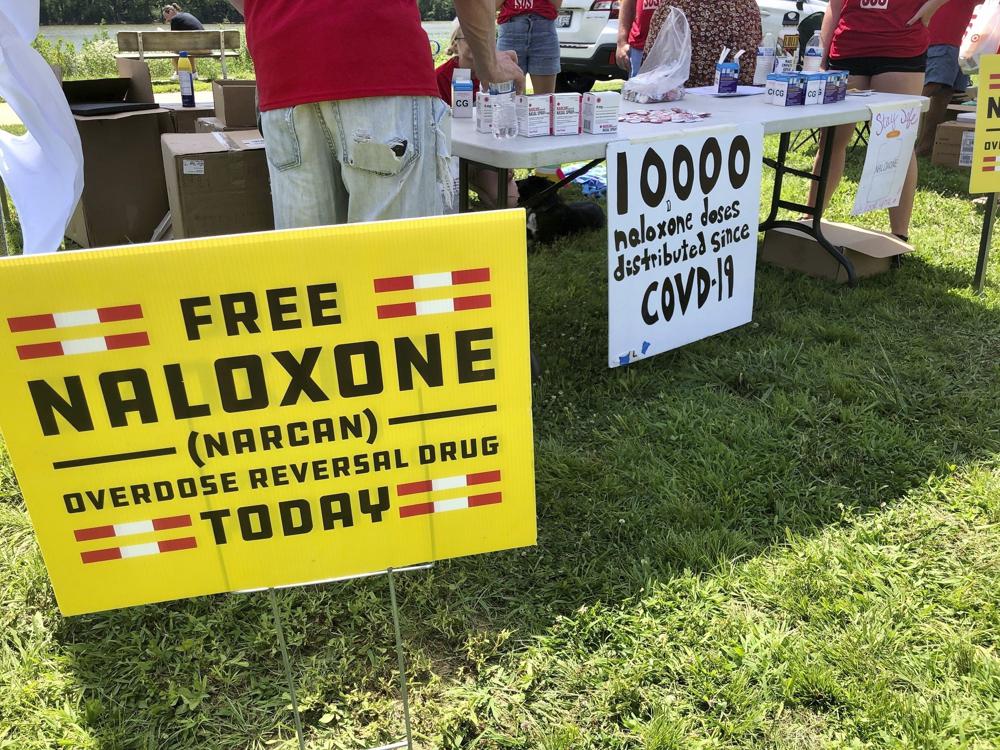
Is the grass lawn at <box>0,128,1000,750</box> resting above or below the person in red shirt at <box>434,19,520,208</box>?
below

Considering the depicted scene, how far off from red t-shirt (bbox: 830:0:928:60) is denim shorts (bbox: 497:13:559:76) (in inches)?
81.6

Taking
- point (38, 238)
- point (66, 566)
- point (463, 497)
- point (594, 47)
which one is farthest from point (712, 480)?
point (594, 47)

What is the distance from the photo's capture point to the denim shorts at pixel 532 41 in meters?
5.48

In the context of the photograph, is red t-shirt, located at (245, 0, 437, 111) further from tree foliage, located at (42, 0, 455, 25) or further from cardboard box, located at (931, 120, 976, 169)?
tree foliage, located at (42, 0, 455, 25)

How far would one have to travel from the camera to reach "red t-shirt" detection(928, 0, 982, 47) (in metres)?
6.29

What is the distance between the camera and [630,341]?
9.97ft

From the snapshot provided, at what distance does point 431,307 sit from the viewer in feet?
4.02

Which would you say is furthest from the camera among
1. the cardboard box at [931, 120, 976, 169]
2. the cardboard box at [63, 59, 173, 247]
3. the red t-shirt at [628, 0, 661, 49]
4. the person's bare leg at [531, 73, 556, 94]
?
the cardboard box at [931, 120, 976, 169]

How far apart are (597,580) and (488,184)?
3288mm

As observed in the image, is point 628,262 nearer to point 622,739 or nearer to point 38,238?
point 622,739

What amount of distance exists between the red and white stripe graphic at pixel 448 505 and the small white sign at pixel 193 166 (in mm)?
1979

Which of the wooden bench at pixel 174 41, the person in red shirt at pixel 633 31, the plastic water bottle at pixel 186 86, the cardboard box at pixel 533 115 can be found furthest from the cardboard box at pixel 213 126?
the wooden bench at pixel 174 41

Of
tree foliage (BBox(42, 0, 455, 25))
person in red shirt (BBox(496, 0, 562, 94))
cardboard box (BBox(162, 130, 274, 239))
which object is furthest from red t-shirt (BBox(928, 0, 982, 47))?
tree foliage (BBox(42, 0, 455, 25))

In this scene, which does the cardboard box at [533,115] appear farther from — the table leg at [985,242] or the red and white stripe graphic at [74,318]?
the table leg at [985,242]
